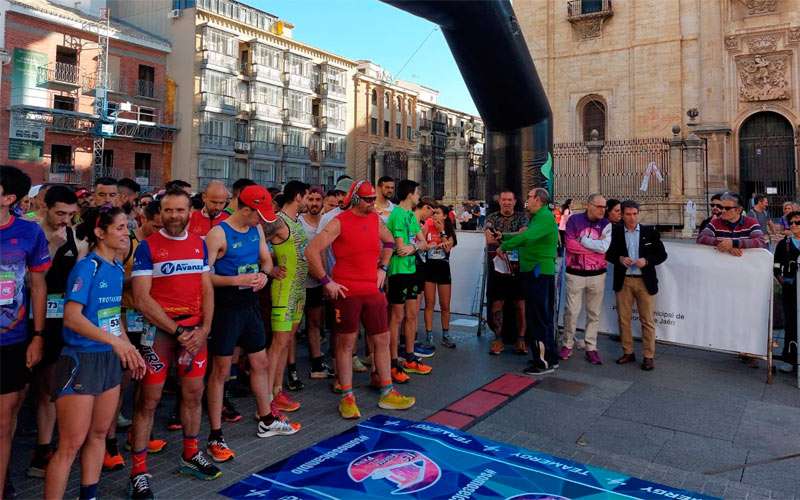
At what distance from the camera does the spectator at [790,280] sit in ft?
20.9

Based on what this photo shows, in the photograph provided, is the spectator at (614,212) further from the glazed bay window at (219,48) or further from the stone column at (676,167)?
the glazed bay window at (219,48)

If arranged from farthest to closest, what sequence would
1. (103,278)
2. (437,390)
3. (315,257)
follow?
(437,390) → (315,257) → (103,278)

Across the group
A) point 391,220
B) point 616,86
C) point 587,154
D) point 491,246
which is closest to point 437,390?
point 391,220

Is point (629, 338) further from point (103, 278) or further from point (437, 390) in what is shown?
point (103, 278)

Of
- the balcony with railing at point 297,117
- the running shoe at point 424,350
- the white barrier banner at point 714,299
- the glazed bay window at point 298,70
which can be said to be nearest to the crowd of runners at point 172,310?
the running shoe at point 424,350

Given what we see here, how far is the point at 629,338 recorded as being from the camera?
6.80 metres

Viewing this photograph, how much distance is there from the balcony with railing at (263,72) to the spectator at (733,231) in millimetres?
39757

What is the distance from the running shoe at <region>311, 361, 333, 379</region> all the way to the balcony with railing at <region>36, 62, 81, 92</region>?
33827 mm

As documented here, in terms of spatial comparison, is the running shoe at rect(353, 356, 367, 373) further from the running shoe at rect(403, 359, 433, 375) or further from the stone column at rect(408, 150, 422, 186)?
the stone column at rect(408, 150, 422, 186)

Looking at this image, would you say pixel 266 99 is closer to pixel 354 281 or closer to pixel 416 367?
pixel 416 367

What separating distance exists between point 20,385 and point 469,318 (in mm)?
7282

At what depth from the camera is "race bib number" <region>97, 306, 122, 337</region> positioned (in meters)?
3.16

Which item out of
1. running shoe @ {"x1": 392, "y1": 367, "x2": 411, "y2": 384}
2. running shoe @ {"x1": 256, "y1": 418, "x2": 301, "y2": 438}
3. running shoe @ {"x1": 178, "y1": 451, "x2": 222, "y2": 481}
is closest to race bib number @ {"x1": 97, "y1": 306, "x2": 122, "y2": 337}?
running shoe @ {"x1": 178, "y1": 451, "x2": 222, "y2": 481}

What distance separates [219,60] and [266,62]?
14.3 feet
